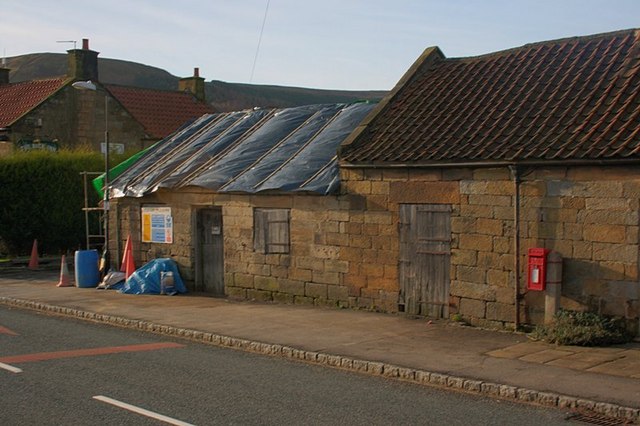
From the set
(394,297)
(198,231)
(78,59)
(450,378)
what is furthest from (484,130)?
(78,59)

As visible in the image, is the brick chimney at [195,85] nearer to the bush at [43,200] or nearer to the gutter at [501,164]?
the bush at [43,200]

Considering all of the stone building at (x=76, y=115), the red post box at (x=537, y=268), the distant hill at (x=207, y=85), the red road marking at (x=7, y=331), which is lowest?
the red road marking at (x=7, y=331)

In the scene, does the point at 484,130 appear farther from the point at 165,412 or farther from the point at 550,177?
the point at 165,412

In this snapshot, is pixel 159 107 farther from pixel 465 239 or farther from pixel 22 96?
pixel 465 239

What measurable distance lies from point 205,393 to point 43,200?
19.9m

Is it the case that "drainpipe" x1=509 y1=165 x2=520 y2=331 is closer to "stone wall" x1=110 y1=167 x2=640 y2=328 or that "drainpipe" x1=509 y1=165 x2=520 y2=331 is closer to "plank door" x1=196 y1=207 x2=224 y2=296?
"stone wall" x1=110 y1=167 x2=640 y2=328

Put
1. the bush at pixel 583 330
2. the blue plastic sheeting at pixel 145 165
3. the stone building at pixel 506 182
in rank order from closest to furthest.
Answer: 1. the bush at pixel 583 330
2. the stone building at pixel 506 182
3. the blue plastic sheeting at pixel 145 165

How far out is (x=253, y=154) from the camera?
734 inches

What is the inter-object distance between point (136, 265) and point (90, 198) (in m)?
9.03

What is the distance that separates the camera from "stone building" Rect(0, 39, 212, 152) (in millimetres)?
33156

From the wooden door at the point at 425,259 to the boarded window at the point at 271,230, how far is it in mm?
2983

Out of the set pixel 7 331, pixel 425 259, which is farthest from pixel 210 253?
pixel 425 259

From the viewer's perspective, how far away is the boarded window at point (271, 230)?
16469 millimetres

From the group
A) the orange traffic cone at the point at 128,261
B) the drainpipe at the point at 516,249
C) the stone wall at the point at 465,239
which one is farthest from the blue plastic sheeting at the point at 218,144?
the drainpipe at the point at 516,249
